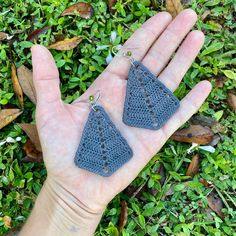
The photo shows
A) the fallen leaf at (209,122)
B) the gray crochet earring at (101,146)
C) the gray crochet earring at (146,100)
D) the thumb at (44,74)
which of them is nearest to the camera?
the thumb at (44,74)

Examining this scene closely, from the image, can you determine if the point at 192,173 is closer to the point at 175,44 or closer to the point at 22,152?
the point at 175,44

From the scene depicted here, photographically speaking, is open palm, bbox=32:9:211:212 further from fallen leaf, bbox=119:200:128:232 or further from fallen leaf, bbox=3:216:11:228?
fallen leaf, bbox=3:216:11:228

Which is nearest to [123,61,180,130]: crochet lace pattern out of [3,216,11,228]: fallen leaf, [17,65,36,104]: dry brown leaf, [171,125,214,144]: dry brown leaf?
[171,125,214,144]: dry brown leaf

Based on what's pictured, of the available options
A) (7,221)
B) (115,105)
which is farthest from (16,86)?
(7,221)

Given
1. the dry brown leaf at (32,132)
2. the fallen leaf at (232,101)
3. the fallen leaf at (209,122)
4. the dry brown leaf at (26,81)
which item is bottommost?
the dry brown leaf at (32,132)

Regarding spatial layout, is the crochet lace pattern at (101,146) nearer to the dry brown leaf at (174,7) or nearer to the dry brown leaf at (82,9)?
the dry brown leaf at (82,9)

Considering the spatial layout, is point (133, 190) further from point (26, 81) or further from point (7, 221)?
point (26, 81)

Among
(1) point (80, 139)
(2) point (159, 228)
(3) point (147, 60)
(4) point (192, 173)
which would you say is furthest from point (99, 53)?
(2) point (159, 228)

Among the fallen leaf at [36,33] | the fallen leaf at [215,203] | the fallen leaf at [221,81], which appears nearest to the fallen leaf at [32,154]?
the fallen leaf at [36,33]
